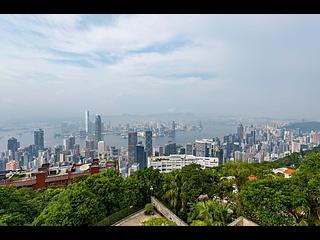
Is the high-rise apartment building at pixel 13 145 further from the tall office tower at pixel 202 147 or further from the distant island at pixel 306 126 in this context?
the distant island at pixel 306 126

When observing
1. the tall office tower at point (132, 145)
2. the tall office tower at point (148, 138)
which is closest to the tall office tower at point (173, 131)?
the tall office tower at point (148, 138)

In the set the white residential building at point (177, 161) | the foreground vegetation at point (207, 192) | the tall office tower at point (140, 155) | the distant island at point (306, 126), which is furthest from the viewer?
the white residential building at point (177, 161)

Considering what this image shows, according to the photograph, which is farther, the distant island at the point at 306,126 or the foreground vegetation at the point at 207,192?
the foreground vegetation at the point at 207,192

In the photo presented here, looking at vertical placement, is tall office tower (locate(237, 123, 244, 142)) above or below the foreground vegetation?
above

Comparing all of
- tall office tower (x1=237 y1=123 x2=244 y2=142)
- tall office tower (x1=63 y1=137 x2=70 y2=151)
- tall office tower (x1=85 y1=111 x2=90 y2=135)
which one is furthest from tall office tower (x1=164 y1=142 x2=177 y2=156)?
tall office tower (x1=63 y1=137 x2=70 y2=151)

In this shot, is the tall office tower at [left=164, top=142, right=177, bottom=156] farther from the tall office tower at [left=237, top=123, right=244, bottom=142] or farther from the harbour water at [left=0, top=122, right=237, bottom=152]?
the tall office tower at [left=237, top=123, right=244, bottom=142]


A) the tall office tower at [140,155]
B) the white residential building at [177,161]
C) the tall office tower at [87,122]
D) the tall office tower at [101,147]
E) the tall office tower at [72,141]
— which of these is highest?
the tall office tower at [87,122]
